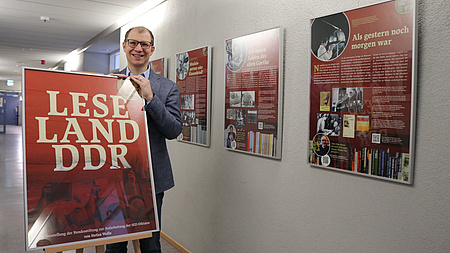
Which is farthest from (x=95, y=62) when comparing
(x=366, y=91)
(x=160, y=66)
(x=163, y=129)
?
(x=366, y=91)

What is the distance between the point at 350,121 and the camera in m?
1.89

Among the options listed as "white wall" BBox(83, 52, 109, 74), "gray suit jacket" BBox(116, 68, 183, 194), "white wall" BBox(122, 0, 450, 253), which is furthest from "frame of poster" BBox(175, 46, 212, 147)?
"white wall" BBox(83, 52, 109, 74)

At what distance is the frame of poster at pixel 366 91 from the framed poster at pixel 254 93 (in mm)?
315

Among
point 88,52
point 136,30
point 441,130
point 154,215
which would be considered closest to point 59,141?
point 154,215

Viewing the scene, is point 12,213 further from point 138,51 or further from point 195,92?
point 138,51

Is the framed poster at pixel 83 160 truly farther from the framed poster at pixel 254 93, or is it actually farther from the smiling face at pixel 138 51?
the framed poster at pixel 254 93

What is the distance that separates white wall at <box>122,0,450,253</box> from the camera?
157 cm

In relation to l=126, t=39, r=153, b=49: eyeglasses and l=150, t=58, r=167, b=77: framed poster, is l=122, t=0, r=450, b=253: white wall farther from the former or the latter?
l=126, t=39, r=153, b=49: eyeglasses

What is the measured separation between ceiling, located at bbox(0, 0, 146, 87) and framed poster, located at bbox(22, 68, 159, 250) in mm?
3037

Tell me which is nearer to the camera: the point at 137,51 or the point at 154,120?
the point at 154,120

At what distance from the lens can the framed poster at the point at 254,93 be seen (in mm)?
2375

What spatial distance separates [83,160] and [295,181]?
4.04 feet

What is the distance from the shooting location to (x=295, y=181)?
7.42 ft

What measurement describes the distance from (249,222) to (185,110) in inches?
54.3
